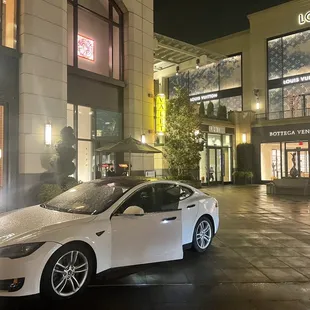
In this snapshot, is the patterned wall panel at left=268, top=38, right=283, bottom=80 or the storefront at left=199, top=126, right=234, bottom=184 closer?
the storefront at left=199, top=126, right=234, bottom=184

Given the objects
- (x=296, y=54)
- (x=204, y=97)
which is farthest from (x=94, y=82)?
(x=204, y=97)

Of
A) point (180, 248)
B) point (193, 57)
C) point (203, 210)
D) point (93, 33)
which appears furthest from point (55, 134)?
point (193, 57)

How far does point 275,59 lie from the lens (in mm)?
29125

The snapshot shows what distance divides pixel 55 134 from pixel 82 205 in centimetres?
739

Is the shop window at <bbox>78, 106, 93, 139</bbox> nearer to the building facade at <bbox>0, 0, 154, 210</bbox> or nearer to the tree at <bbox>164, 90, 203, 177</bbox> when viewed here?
the building facade at <bbox>0, 0, 154, 210</bbox>

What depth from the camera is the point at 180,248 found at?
564cm

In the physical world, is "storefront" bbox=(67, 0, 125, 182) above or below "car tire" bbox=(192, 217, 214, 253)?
above

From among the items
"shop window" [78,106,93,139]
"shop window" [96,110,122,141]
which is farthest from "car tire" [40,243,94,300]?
"shop window" [96,110,122,141]

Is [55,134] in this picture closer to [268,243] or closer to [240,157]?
[268,243]

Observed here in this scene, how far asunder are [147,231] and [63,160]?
6936 mm

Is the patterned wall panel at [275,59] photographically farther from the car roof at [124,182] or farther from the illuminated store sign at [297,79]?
the car roof at [124,182]

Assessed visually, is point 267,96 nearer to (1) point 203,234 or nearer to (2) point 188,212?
(1) point 203,234

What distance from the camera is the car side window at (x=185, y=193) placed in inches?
260

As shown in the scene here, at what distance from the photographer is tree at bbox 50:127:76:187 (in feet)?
37.6
